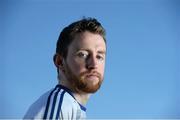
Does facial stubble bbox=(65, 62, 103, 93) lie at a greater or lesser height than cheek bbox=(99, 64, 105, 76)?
lesser

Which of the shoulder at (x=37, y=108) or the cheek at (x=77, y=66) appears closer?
the shoulder at (x=37, y=108)

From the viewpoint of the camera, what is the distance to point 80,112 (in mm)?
3037

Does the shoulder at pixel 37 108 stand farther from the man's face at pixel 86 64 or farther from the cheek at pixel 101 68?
the cheek at pixel 101 68

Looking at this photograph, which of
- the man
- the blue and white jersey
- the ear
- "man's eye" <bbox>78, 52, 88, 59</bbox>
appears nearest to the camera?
the blue and white jersey

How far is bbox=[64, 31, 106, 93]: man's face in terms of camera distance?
3.21 meters

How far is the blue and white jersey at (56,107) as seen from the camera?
2766 mm

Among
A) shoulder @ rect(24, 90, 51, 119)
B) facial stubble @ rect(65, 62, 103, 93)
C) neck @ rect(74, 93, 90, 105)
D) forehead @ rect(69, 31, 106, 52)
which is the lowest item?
shoulder @ rect(24, 90, 51, 119)

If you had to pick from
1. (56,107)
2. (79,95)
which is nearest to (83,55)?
(79,95)

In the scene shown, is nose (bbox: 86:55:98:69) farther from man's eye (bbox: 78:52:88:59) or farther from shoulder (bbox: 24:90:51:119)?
shoulder (bbox: 24:90:51:119)

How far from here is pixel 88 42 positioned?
10.7 feet

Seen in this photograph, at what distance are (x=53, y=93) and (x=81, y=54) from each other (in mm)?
453

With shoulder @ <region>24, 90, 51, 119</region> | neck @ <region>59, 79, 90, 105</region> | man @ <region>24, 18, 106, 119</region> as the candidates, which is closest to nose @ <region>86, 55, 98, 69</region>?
man @ <region>24, 18, 106, 119</region>

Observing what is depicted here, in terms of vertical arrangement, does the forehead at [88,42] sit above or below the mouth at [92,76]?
above

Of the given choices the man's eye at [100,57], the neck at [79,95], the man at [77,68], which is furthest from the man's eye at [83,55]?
the neck at [79,95]
